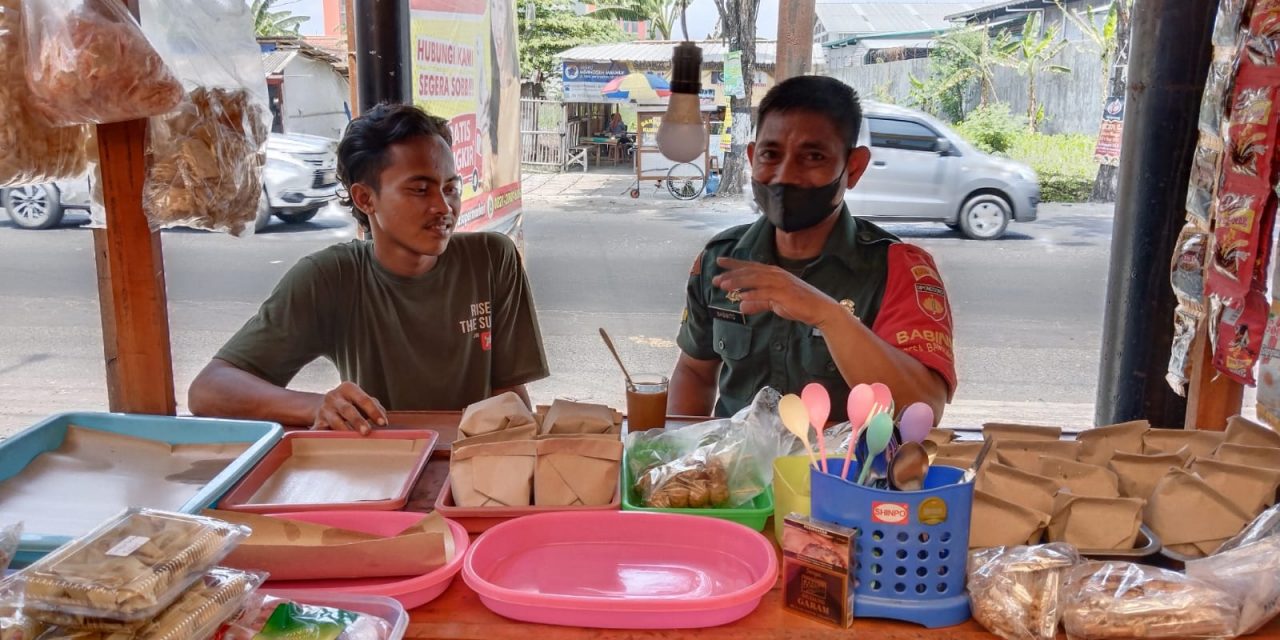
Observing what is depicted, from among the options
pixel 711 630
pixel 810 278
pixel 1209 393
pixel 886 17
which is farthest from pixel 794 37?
pixel 886 17

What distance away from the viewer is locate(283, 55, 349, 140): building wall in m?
13.4

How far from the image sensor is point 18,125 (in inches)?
61.1

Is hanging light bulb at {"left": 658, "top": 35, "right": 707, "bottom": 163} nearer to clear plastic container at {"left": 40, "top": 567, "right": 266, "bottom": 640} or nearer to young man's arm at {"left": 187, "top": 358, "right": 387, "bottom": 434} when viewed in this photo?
young man's arm at {"left": 187, "top": 358, "right": 387, "bottom": 434}

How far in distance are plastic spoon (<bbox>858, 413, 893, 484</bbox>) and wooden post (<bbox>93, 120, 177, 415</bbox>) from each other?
58.9 inches

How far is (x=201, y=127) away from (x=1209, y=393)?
2.37 metres

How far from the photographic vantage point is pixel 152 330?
73.6 inches

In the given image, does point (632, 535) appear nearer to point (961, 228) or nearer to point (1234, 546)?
point (1234, 546)

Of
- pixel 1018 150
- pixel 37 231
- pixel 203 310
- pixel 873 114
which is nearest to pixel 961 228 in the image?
pixel 873 114

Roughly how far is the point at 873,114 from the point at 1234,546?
8.04 meters

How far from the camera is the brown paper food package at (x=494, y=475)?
1.32 meters

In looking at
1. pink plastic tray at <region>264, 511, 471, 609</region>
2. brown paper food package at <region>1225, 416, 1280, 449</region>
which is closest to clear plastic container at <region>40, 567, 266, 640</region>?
pink plastic tray at <region>264, 511, 471, 609</region>

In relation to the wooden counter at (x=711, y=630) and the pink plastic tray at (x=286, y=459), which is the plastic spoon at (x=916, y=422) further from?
the pink plastic tray at (x=286, y=459)

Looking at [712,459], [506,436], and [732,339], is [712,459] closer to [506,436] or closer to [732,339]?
[506,436]

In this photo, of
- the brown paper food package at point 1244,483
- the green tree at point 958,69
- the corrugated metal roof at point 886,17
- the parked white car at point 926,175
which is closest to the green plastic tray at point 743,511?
the brown paper food package at point 1244,483
